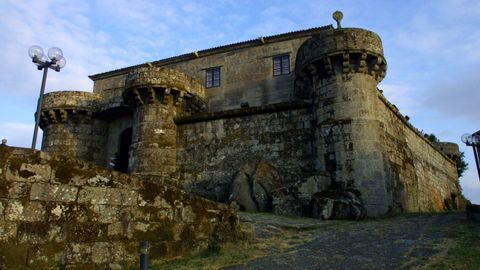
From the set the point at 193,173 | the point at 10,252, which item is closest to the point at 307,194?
the point at 193,173

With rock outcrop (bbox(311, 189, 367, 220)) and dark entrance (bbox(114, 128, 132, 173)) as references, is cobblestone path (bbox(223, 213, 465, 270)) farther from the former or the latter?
dark entrance (bbox(114, 128, 132, 173))

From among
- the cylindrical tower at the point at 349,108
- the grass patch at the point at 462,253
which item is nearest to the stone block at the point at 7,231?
the grass patch at the point at 462,253

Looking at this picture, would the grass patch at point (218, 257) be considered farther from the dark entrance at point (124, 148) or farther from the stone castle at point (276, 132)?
the dark entrance at point (124, 148)

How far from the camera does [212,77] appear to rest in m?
19.8

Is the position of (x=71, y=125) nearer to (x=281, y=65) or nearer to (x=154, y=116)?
(x=154, y=116)

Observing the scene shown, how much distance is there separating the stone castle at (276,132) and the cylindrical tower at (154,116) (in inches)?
1.5

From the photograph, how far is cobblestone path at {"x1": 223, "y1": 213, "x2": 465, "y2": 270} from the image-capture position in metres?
5.25

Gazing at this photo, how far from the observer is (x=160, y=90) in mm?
14359

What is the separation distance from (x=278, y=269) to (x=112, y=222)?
2229 mm

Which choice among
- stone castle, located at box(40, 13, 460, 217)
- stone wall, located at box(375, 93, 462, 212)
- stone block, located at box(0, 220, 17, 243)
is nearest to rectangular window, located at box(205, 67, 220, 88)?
stone castle, located at box(40, 13, 460, 217)

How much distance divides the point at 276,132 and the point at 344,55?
3.21 meters

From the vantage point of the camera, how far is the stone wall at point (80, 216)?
4.52 m

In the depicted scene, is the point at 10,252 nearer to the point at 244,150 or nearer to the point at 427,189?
the point at 244,150

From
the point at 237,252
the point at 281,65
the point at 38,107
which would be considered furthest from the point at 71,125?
the point at 237,252
